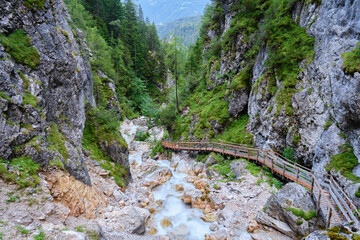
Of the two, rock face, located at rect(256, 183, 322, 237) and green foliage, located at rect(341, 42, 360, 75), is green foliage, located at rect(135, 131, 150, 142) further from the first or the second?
green foliage, located at rect(341, 42, 360, 75)

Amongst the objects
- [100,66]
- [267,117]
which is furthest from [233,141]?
[100,66]

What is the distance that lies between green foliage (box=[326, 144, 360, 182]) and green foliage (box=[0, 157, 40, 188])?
12.9 metres

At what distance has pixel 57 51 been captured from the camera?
930cm

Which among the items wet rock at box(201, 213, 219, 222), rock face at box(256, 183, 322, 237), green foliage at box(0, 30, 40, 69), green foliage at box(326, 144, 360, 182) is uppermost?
green foliage at box(0, 30, 40, 69)

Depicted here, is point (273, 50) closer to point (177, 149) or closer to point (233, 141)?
point (233, 141)

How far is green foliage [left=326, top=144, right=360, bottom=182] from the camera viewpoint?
788 centimetres

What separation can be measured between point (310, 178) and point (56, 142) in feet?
42.6

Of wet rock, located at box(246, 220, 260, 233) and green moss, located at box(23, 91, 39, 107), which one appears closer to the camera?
green moss, located at box(23, 91, 39, 107)

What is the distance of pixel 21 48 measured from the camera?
725 centimetres

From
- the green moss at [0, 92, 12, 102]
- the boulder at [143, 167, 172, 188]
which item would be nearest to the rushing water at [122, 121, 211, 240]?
the boulder at [143, 167, 172, 188]

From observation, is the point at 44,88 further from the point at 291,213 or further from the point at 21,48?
the point at 291,213

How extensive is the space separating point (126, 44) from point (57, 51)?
37.9 metres

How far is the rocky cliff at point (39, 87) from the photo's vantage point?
6098 mm

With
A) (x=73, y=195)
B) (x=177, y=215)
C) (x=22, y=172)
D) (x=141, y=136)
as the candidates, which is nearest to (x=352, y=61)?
(x=177, y=215)
